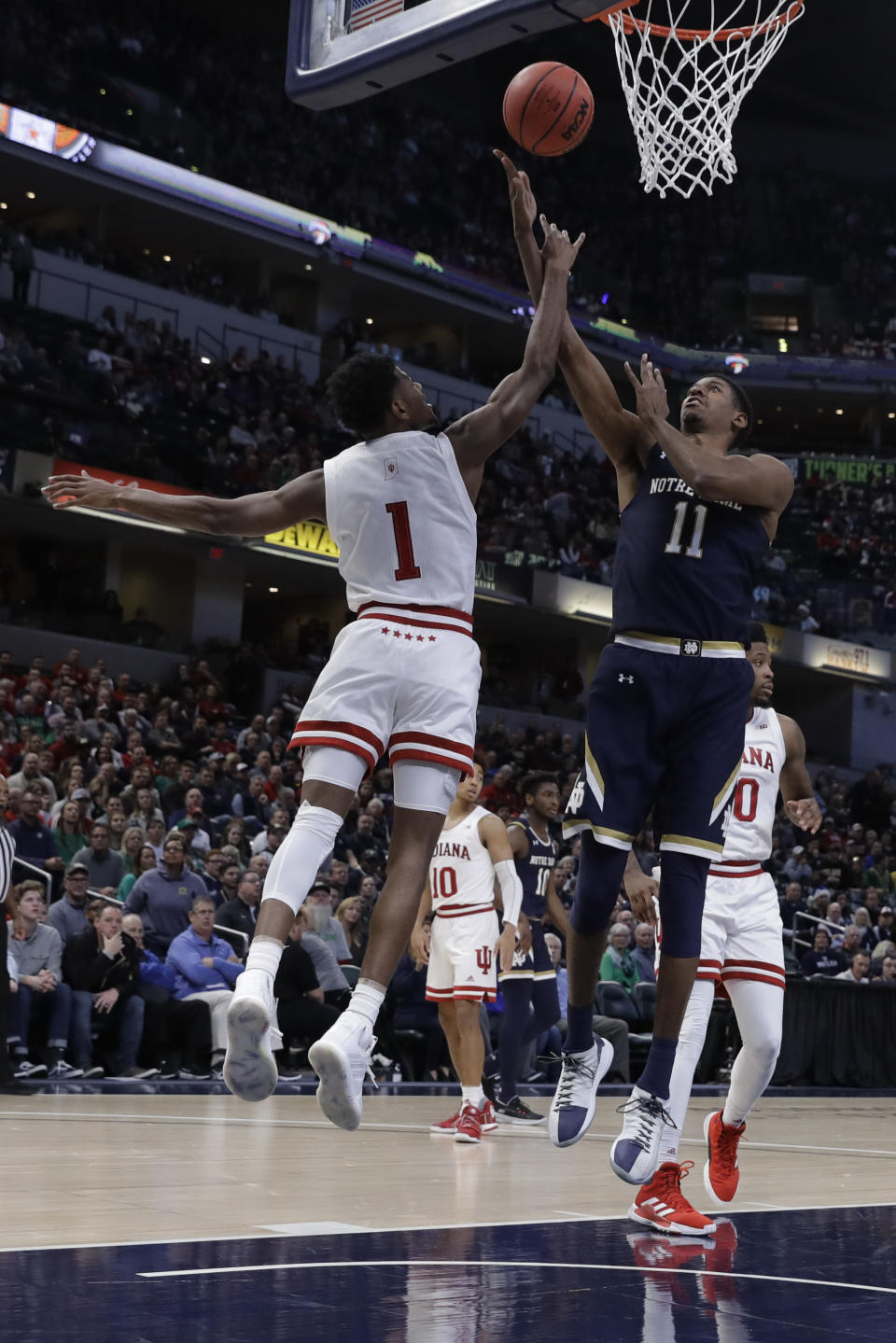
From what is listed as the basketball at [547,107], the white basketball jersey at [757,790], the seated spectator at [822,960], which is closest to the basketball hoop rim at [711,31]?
the basketball at [547,107]

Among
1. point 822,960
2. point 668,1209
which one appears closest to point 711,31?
point 668,1209

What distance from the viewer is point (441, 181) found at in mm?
34656

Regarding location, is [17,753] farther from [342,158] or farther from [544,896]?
[342,158]

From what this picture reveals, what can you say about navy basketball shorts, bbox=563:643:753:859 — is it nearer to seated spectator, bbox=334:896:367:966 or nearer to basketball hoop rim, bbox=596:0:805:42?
basketball hoop rim, bbox=596:0:805:42

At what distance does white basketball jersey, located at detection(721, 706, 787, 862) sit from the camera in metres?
6.47

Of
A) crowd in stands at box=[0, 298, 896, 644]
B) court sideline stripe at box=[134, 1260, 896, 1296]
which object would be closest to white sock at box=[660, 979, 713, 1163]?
court sideline stripe at box=[134, 1260, 896, 1296]

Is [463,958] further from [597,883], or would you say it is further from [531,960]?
[597,883]

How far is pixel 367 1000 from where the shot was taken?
14.1 feet

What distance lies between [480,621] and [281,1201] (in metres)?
26.2

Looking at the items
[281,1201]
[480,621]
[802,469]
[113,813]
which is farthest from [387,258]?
[281,1201]

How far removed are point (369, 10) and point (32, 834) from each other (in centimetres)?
827

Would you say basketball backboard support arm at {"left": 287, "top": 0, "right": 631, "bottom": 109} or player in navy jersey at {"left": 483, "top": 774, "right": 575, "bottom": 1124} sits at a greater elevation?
basketball backboard support arm at {"left": 287, "top": 0, "right": 631, "bottom": 109}

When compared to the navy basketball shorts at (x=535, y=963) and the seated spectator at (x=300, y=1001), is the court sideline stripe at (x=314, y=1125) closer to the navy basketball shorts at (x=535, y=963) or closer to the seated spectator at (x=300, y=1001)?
the navy basketball shorts at (x=535, y=963)

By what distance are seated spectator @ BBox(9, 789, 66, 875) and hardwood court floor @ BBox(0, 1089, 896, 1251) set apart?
12.4 feet
